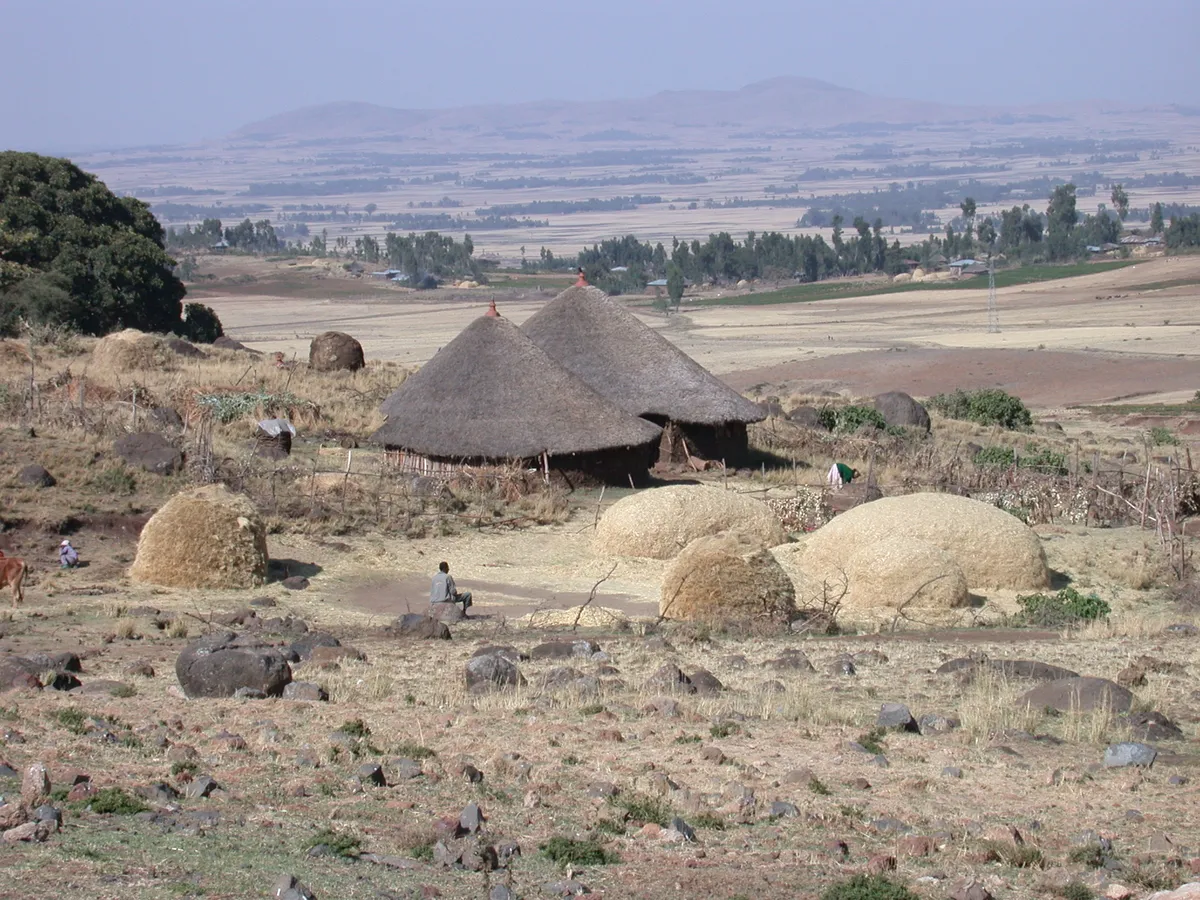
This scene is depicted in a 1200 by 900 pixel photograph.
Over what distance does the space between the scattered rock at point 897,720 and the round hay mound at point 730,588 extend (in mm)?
4611

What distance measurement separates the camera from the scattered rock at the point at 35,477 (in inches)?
801

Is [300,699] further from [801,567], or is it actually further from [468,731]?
[801,567]

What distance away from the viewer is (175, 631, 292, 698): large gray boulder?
1127cm

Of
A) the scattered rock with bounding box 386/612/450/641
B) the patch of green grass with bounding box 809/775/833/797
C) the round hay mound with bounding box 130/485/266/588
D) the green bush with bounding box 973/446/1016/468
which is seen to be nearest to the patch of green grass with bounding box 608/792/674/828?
the patch of green grass with bounding box 809/775/833/797

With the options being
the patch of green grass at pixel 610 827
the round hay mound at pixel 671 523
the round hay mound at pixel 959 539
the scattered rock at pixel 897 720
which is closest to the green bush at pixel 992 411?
the round hay mound at pixel 671 523

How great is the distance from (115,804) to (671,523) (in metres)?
12.2

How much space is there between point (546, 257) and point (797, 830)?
129445mm

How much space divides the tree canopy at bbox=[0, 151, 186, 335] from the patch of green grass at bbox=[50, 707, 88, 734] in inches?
1255

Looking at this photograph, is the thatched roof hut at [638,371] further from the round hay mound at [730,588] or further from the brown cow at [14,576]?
the brown cow at [14,576]

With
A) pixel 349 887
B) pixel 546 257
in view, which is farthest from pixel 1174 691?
pixel 546 257

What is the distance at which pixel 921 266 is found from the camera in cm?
11150

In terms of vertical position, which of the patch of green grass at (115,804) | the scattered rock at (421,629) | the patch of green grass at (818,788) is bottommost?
the scattered rock at (421,629)

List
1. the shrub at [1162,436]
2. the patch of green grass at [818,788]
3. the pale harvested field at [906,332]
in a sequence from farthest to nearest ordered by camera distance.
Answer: the pale harvested field at [906,332], the shrub at [1162,436], the patch of green grass at [818,788]

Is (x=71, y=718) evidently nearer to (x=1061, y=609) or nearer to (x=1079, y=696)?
(x=1079, y=696)
